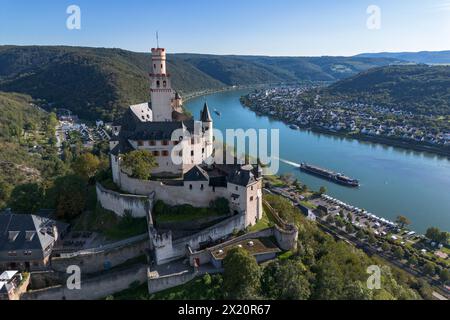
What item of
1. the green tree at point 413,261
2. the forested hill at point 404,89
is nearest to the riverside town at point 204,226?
the green tree at point 413,261

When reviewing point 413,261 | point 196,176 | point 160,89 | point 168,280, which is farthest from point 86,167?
point 413,261

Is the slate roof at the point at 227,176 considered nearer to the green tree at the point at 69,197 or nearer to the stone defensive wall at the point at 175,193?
the stone defensive wall at the point at 175,193

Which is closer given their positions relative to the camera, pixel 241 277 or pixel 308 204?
pixel 241 277

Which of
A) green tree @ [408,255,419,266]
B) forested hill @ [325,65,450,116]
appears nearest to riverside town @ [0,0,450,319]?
green tree @ [408,255,419,266]

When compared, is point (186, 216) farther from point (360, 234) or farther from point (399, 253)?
point (399, 253)

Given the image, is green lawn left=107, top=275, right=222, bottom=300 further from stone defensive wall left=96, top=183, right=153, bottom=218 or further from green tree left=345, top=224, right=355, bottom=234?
green tree left=345, top=224, right=355, bottom=234

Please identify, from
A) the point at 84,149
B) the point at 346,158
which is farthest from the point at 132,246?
the point at 346,158

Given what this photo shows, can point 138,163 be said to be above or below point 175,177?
above
